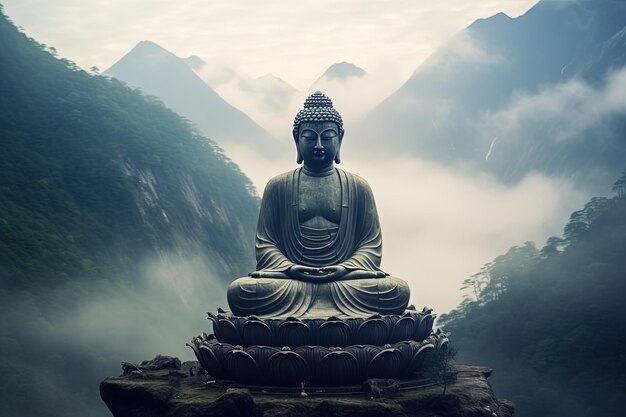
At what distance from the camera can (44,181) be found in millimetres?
24906

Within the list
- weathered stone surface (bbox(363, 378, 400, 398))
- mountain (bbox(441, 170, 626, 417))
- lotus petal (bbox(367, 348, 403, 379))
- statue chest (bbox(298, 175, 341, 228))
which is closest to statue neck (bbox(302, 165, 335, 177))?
statue chest (bbox(298, 175, 341, 228))

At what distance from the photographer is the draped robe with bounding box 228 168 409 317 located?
39.0 ft

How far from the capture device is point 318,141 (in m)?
13.0

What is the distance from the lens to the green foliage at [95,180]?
22891mm

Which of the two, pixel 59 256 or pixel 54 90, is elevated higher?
pixel 54 90

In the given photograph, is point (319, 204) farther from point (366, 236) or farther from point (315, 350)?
point (315, 350)

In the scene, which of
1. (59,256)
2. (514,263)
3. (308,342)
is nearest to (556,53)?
(514,263)

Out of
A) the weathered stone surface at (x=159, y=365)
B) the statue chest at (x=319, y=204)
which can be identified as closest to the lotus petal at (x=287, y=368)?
the weathered stone surface at (x=159, y=365)

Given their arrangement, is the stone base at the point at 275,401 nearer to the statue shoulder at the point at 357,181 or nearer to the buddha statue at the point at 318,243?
the buddha statue at the point at 318,243

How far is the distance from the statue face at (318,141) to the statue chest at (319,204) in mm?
302

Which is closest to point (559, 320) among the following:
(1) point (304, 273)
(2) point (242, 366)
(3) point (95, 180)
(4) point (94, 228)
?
(1) point (304, 273)

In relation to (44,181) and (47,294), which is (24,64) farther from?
(47,294)

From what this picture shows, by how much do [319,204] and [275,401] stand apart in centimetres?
297

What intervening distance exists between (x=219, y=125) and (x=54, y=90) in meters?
7.20
